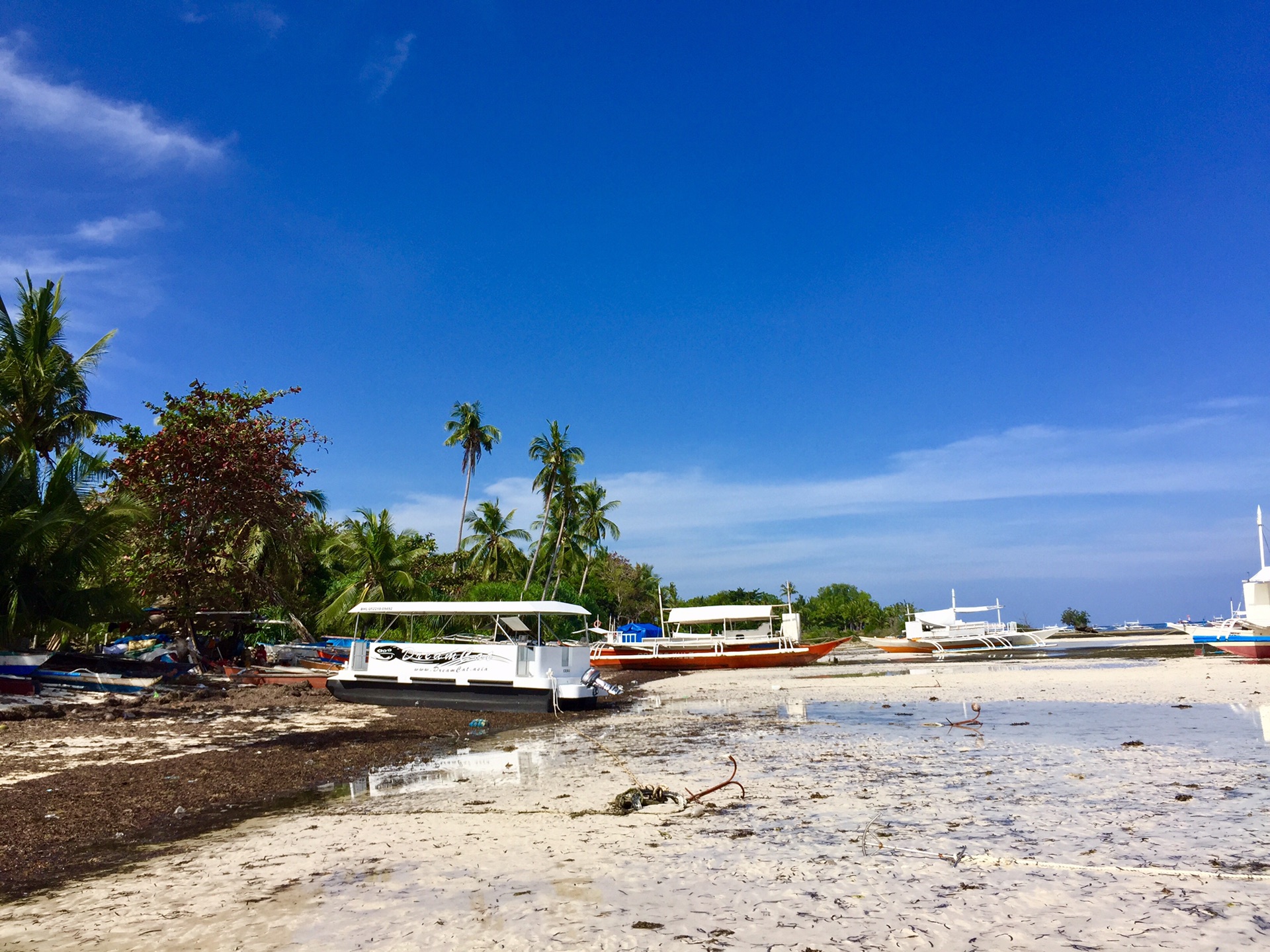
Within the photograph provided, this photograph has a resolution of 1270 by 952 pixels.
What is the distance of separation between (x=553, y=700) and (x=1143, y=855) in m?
13.5

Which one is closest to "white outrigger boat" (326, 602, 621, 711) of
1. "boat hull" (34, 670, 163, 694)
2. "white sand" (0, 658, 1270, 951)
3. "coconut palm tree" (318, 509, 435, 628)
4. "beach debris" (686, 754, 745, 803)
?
"boat hull" (34, 670, 163, 694)

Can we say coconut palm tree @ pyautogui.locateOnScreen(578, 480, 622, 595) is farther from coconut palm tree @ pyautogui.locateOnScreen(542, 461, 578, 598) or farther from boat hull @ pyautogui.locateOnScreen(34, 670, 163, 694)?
boat hull @ pyautogui.locateOnScreen(34, 670, 163, 694)

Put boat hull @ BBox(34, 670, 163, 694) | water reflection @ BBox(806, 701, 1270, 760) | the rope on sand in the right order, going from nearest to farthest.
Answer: the rope on sand, water reflection @ BBox(806, 701, 1270, 760), boat hull @ BBox(34, 670, 163, 694)

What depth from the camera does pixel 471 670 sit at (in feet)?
61.2

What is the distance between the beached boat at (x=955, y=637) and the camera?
180 ft

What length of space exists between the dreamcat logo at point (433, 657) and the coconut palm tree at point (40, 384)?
1290 cm

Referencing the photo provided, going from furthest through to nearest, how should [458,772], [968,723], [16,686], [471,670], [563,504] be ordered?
[563,504]
[471,670]
[16,686]
[968,723]
[458,772]

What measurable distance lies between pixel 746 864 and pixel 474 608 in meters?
13.4

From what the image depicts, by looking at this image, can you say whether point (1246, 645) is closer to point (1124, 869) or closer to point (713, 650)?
point (713, 650)

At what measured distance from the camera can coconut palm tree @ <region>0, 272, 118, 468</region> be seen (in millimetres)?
24406

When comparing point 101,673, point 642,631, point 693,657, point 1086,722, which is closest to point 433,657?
point 101,673

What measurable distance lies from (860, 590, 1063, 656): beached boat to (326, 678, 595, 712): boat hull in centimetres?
4123

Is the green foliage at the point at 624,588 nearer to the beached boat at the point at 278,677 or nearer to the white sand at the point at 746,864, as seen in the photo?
the beached boat at the point at 278,677

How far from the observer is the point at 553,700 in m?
18.4
